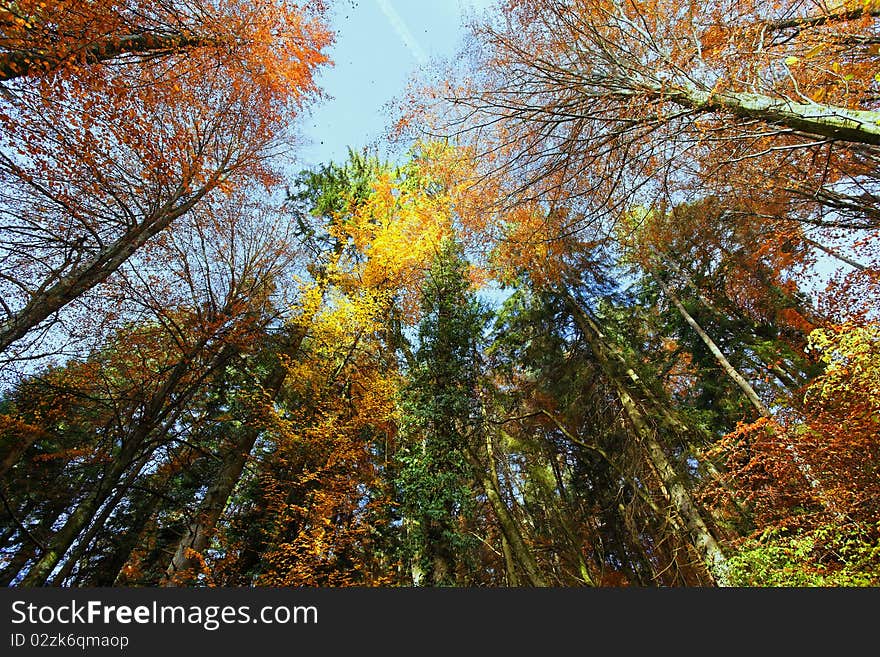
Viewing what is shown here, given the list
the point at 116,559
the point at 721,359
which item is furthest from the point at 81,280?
the point at 721,359

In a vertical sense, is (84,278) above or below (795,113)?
above

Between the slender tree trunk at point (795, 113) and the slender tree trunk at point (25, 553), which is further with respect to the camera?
the slender tree trunk at point (25, 553)

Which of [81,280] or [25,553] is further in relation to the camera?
[25,553]

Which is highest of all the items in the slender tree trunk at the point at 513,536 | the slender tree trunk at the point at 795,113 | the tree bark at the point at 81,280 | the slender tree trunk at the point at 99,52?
the slender tree trunk at the point at 99,52

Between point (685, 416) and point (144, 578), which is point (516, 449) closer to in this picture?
point (685, 416)

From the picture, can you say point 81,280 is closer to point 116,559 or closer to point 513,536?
point 116,559

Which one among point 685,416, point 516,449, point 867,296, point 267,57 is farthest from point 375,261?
point 867,296

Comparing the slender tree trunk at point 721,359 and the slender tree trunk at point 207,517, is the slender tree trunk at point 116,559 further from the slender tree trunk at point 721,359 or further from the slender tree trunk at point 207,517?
the slender tree trunk at point 721,359

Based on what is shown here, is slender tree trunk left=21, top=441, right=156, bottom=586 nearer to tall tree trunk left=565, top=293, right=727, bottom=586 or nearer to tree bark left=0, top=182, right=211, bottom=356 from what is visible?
tree bark left=0, top=182, right=211, bottom=356

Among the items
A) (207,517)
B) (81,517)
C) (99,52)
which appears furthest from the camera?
(207,517)

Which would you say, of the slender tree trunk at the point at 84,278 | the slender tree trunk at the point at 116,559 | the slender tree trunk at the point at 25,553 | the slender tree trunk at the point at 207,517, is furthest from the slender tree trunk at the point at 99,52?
the slender tree trunk at the point at 25,553

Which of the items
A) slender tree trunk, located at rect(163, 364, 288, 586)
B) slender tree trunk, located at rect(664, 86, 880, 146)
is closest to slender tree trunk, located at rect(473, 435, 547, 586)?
slender tree trunk, located at rect(163, 364, 288, 586)

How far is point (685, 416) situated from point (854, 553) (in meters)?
3.86

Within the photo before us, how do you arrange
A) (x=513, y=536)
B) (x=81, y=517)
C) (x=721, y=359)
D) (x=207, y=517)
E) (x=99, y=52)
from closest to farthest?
(x=81, y=517), (x=99, y=52), (x=207, y=517), (x=513, y=536), (x=721, y=359)
